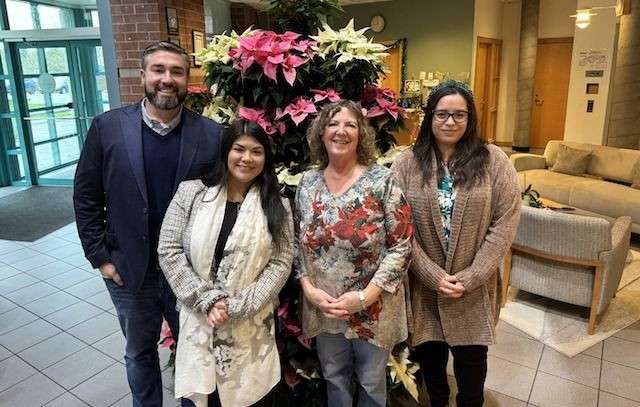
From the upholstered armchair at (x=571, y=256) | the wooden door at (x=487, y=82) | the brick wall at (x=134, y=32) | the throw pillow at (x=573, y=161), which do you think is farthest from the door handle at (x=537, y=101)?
the brick wall at (x=134, y=32)

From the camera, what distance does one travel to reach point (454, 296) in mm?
1758

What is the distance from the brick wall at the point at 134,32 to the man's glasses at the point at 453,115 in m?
2.81

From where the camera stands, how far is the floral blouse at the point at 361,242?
1608mm

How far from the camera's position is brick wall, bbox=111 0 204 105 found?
4086mm

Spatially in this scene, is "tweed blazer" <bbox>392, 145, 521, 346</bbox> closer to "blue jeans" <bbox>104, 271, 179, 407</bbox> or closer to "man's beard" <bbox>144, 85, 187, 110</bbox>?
"man's beard" <bbox>144, 85, 187, 110</bbox>

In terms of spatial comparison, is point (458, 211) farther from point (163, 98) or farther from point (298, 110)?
point (163, 98)

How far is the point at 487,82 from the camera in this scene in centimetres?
900

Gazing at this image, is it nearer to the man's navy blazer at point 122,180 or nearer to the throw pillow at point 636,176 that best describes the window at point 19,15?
the man's navy blazer at point 122,180

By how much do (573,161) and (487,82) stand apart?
4.18 meters

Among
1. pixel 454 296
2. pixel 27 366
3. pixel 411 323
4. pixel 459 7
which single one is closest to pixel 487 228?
pixel 454 296

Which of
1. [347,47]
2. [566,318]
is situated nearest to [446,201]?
[347,47]

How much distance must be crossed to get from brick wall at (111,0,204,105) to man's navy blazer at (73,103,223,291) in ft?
7.95

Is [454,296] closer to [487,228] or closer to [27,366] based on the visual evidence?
[487,228]

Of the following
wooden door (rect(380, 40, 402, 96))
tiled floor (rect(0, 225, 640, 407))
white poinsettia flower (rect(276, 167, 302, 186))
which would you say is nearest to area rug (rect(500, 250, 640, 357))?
tiled floor (rect(0, 225, 640, 407))
